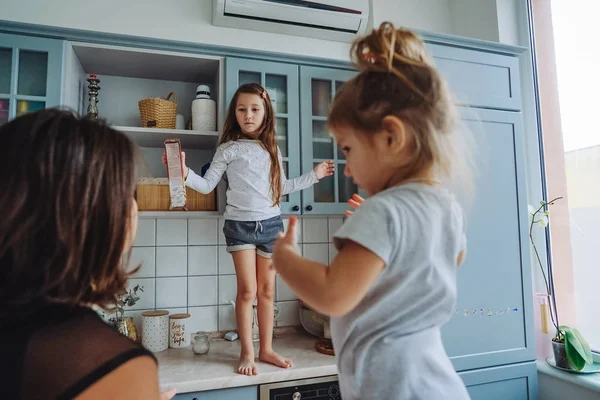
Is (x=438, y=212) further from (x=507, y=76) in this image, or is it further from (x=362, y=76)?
(x=507, y=76)

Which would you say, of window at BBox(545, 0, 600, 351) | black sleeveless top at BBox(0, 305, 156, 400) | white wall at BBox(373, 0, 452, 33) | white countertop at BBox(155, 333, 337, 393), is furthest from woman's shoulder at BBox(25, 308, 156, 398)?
white wall at BBox(373, 0, 452, 33)

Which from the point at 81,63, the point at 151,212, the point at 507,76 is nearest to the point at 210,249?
the point at 151,212

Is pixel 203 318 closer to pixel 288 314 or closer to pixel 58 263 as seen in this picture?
pixel 288 314

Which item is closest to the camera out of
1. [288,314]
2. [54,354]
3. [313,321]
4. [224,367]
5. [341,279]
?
[54,354]

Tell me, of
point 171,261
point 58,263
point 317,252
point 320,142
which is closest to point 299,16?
point 320,142

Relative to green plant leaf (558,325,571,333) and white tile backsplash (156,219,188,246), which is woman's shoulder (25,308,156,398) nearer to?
white tile backsplash (156,219,188,246)

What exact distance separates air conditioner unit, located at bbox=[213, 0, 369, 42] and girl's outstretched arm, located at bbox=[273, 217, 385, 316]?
62.2 inches

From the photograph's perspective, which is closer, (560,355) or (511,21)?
(560,355)

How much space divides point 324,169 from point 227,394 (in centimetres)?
92

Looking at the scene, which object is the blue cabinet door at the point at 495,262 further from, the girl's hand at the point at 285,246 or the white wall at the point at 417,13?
the girl's hand at the point at 285,246

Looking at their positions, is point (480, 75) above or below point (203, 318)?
above

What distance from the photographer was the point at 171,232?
1.91 metres

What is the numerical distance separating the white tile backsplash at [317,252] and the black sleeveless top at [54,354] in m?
1.59

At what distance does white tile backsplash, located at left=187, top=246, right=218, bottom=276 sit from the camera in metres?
1.92
